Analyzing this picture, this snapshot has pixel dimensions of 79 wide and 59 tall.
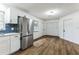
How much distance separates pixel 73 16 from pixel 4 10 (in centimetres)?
313

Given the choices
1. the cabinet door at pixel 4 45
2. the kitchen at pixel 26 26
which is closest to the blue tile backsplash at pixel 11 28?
the kitchen at pixel 26 26

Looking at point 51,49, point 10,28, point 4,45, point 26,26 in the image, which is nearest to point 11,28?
point 10,28

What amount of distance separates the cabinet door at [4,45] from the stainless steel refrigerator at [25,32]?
0.82m

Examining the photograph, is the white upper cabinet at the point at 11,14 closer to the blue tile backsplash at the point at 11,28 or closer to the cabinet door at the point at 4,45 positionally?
the blue tile backsplash at the point at 11,28

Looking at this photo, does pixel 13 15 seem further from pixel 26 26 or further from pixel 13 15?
pixel 26 26

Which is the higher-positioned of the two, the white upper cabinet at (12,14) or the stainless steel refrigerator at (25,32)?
the white upper cabinet at (12,14)

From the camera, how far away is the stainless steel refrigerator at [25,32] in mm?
3930

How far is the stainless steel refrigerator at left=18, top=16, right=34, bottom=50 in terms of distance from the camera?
12.9 ft

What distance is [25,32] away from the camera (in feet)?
13.8

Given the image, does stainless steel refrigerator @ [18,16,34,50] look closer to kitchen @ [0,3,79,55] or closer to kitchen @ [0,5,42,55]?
kitchen @ [0,3,79,55]

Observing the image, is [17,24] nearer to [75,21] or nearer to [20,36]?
[20,36]

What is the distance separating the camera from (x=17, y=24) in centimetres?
389

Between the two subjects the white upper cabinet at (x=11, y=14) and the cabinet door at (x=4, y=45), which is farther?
the white upper cabinet at (x=11, y=14)

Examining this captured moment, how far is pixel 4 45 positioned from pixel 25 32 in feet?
4.28
